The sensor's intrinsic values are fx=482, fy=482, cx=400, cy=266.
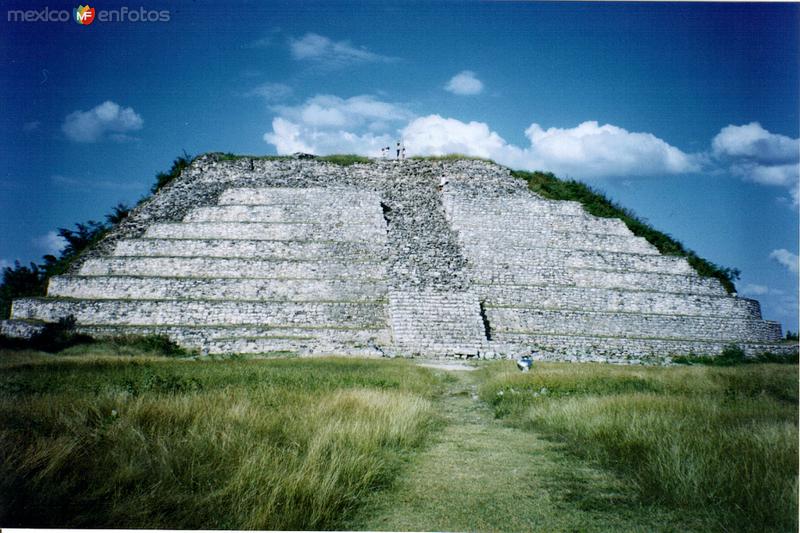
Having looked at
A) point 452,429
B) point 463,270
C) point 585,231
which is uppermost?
point 585,231

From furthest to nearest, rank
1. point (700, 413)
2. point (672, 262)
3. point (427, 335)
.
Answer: point (672, 262)
point (427, 335)
point (700, 413)

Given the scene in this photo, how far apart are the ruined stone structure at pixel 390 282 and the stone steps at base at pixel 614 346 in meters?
0.08

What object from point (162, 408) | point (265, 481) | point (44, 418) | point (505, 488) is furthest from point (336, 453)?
point (44, 418)

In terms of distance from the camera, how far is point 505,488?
4.81 m

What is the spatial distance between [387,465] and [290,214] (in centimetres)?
2407

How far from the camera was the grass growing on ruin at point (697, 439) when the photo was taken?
166 inches

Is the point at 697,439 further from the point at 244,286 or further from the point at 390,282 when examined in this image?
the point at 244,286

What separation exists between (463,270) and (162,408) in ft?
62.3

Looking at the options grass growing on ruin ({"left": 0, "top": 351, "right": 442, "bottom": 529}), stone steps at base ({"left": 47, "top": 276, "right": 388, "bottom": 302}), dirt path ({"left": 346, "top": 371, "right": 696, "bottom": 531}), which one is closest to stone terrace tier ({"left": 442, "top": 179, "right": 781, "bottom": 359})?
stone steps at base ({"left": 47, "top": 276, "right": 388, "bottom": 302})

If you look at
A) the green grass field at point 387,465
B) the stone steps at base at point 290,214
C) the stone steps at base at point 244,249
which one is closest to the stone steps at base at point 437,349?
the stone steps at base at point 244,249

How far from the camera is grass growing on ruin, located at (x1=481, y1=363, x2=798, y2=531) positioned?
13.9 feet

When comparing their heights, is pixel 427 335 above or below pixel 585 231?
below

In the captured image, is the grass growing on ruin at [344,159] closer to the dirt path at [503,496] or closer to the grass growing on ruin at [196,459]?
the grass growing on ruin at [196,459]

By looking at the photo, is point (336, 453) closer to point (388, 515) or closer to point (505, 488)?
point (388, 515)
